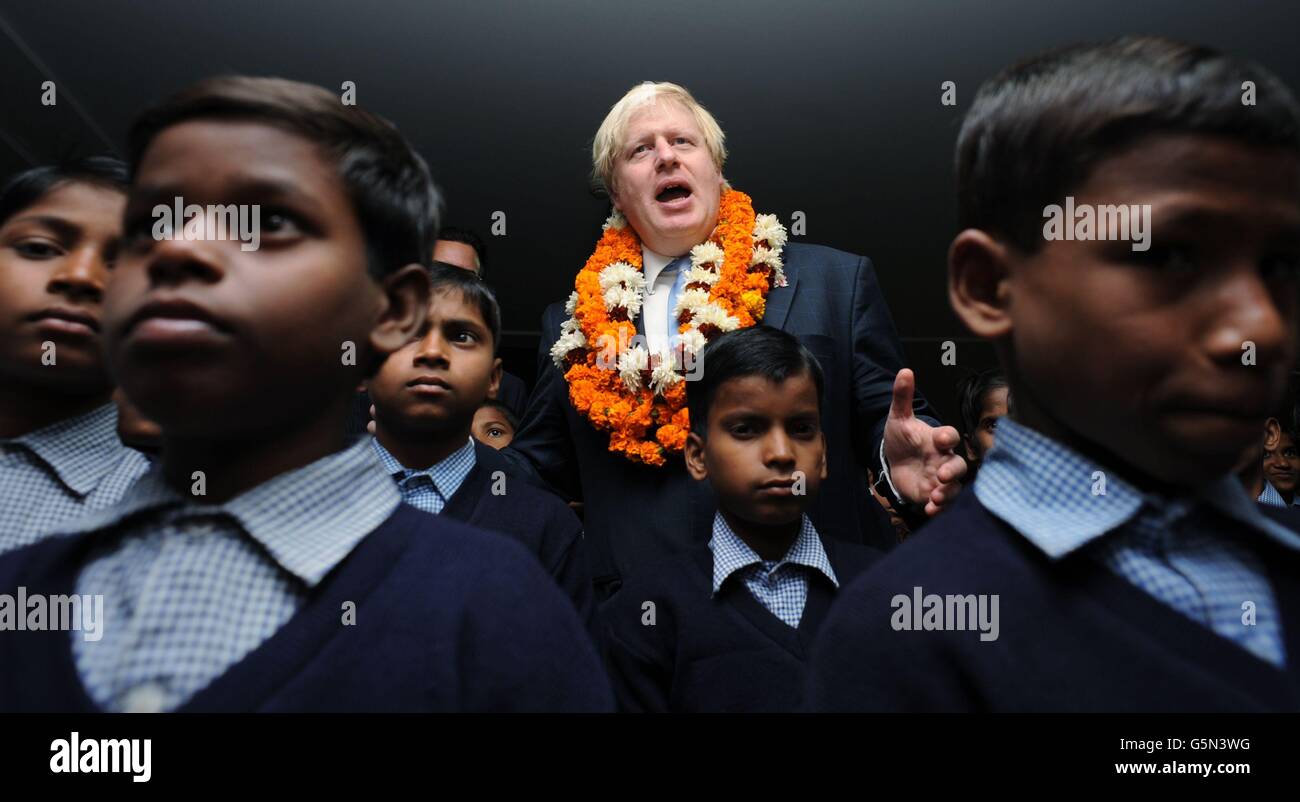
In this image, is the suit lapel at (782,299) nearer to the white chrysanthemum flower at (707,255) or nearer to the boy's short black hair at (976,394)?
the white chrysanthemum flower at (707,255)

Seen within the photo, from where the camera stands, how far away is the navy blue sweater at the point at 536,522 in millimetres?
2067

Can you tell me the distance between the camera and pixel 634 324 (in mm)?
2967

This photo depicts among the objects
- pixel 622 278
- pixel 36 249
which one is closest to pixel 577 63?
pixel 622 278

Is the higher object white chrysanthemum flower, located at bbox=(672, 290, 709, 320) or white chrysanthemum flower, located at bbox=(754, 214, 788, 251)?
white chrysanthemum flower, located at bbox=(754, 214, 788, 251)

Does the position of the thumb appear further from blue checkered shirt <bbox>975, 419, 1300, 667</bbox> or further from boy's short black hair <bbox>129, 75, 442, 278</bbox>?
boy's short black hair <bbox>129, 75, 442, 278</bbox>

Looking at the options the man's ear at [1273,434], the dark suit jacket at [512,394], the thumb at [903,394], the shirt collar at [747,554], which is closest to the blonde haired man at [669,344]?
the shirt collar at [747,554]

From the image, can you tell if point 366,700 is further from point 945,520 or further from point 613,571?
point 613,571

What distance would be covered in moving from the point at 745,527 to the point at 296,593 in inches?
54.4

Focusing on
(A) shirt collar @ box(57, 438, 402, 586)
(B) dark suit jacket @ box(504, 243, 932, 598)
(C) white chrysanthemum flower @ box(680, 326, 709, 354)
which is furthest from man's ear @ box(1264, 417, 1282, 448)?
(A) shirt collar @ box(57, 438, 402, 586)

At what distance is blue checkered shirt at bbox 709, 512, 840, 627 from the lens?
2.13 metres

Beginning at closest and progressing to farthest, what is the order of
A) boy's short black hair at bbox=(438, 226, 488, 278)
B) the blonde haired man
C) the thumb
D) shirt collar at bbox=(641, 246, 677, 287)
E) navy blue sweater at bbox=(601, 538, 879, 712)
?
the thumb < navy blue sweater at bbox=(601, 538, 879, 712) < the blonde haired man < shirt collar at bbox=(641, 246, 677, 287) < boy's short black hair at bbox=(438, 226, 488, 278)

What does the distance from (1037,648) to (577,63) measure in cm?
450

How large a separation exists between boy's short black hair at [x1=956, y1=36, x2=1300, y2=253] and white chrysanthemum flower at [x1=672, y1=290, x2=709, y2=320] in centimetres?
169

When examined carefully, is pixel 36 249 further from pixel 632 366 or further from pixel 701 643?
pixel 632 366
